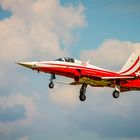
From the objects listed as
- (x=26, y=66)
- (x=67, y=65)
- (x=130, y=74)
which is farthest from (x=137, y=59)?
(x=26, y=66)

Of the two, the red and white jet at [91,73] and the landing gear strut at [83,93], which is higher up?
the red and white jet at [91,73]

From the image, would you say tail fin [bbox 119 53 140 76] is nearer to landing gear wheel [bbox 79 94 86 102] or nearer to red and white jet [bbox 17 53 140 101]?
red and white jet [bbox 17 53 140 101]

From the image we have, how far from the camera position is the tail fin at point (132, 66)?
69.4m

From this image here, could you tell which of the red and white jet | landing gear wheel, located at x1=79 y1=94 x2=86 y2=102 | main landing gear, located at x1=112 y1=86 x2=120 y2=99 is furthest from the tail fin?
landing gear wheel, located at x1=79 y1=94 x2=86 y2=102

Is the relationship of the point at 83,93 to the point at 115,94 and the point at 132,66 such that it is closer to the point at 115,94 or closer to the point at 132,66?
the point at 115,94

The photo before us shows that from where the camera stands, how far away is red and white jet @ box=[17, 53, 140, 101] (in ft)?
199

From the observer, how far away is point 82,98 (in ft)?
216

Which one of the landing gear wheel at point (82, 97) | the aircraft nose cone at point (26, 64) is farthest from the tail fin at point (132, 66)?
the aircraft nose cone at point (26, 64)

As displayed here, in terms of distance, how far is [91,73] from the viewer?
63781 millimetres

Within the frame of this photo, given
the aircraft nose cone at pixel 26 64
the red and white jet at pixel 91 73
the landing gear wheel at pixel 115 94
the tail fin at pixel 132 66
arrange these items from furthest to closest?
1. the tail fin at pixel 132 66
2. the landing gear wheel at pixel 115 94
3. the red and white jet at pixel 91 73
4. the aircraft nose cone at pixel 26 64

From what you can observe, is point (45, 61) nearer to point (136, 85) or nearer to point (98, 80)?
point (98, 80)

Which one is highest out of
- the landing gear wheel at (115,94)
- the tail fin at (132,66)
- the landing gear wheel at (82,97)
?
the tail fin at (132,66)

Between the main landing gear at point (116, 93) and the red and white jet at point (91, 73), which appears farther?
the main landing gear at point (116, 93)

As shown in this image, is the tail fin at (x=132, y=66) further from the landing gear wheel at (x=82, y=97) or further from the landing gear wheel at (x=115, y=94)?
the landing gear wheel at (x=82, y=97)
